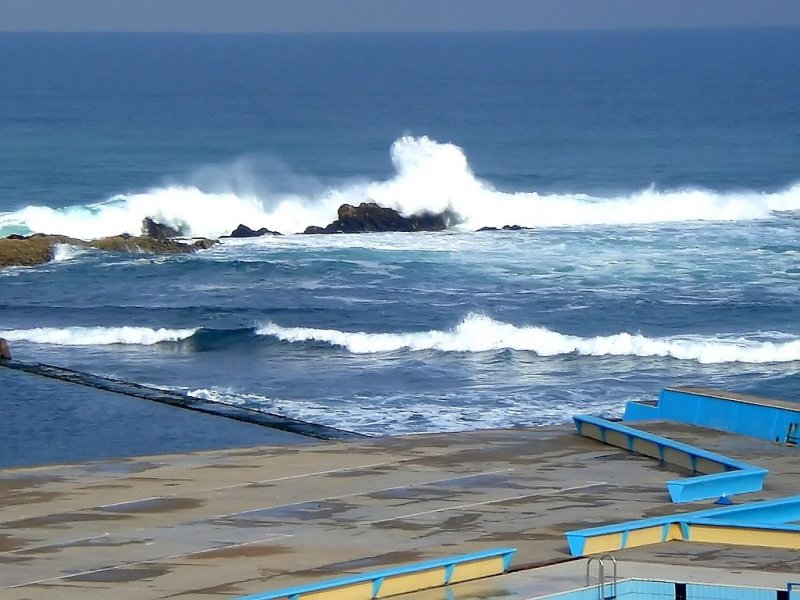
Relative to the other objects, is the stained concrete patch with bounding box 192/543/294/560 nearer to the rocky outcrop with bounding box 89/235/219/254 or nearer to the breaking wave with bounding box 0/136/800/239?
the rocky outcrop with bounding box 89/235/219/254

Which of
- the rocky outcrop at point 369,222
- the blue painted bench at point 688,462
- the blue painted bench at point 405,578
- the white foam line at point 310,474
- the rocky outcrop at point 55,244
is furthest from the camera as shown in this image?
the rocky outcrop at point 369,222

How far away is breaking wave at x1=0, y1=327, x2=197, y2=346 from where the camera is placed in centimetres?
3684

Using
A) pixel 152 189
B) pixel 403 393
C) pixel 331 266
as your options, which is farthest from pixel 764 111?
pixel 403 393

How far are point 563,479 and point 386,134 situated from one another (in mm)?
81956

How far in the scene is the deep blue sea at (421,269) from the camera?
108ft

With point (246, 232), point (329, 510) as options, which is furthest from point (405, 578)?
point (246, 232)

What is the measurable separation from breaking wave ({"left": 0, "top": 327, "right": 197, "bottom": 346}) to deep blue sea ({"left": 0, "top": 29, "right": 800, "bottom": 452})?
8 centimetres

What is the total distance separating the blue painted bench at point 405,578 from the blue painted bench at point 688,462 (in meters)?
3.62

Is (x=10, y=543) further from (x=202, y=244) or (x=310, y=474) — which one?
(x=202, y=244)

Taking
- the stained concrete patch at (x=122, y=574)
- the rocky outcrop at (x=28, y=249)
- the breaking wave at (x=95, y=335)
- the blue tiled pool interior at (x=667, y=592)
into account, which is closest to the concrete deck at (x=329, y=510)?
the stained concrete patch at (x=122, y=574)

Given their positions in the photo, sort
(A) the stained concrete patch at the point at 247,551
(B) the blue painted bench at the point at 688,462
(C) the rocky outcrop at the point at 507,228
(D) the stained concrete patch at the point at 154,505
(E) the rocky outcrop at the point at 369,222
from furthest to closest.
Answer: (C) the rocky outcrop at the point at 507,228, (E) the rocky outcrop at the point at 369,222, (D) the stained concrete patch at the point at 154,505, (B) the blue painted bench at the point at 688,462, (A) the stained concrete patch at the point at 247,551

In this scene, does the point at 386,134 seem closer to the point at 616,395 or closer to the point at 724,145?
the point at 724,145

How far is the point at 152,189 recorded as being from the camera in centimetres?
6625

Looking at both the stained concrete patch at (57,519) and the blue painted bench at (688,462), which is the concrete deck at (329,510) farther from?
the blue painted bench at (688,462)
